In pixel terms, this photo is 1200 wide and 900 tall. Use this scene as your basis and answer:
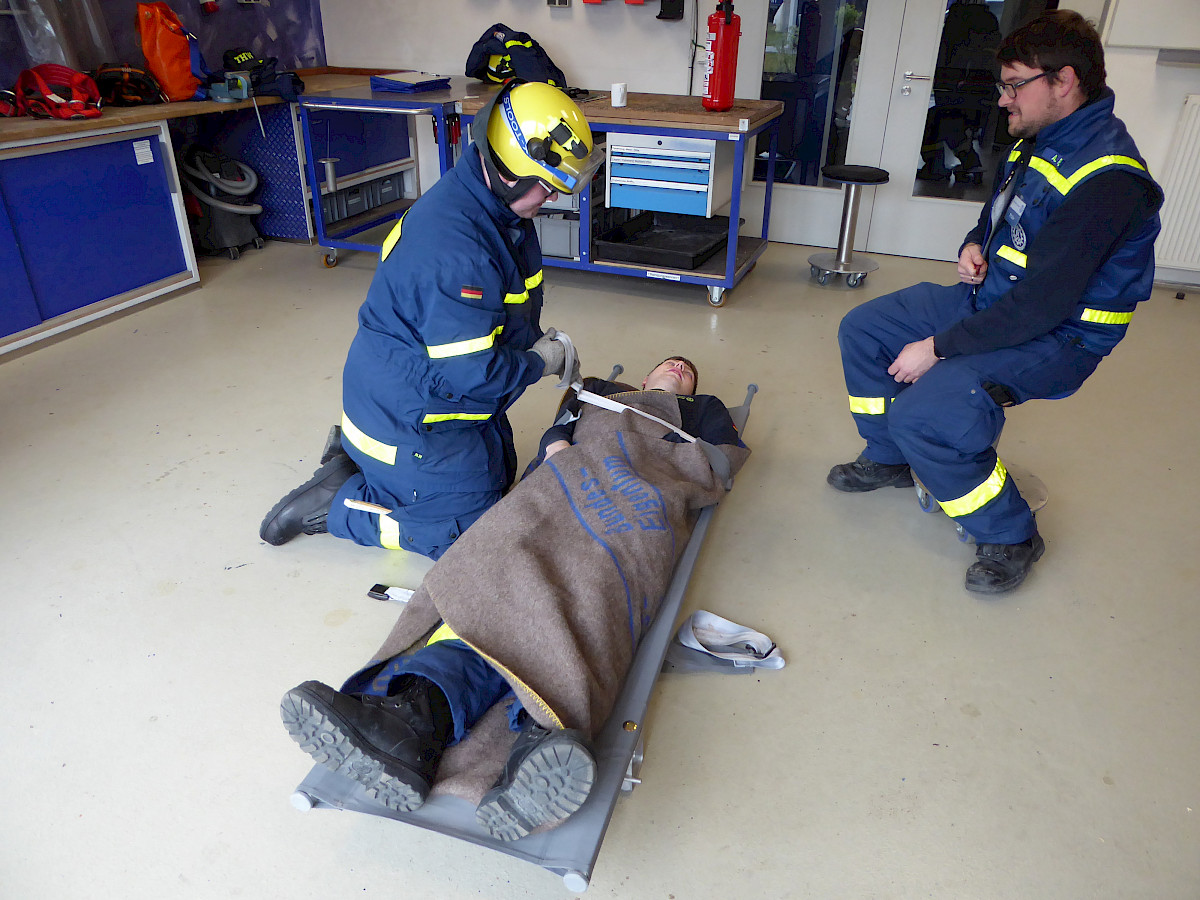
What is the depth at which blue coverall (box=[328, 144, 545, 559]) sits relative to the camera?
2.05 meters

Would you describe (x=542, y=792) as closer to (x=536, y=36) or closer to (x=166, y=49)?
(x=166, y=49)

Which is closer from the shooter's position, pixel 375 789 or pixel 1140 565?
pixel 375 789

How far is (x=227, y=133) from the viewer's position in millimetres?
4980

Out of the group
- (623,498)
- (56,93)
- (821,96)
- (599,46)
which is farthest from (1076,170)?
(56,93)

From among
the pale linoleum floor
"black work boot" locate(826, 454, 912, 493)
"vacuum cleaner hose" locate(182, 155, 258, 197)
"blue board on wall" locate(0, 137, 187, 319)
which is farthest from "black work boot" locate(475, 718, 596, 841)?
"vacuum cleaner hose" locate(182, 155, 258, 197)

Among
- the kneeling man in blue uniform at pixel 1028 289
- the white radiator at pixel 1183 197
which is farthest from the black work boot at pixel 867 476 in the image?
the white radiator at pixel 1183 197

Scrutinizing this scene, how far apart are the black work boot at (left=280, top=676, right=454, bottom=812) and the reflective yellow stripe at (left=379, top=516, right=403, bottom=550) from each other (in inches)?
33.9

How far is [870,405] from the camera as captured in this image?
2.71 metres

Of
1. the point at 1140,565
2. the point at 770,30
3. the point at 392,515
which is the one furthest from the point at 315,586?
the point at 770,30

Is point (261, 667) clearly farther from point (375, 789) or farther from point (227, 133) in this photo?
point (227, 133)

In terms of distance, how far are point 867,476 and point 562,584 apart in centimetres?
142

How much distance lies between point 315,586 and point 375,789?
3.12ft

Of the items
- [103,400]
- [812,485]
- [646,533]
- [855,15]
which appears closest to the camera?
[646,533]

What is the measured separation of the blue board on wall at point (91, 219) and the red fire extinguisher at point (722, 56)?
8.98 ft
